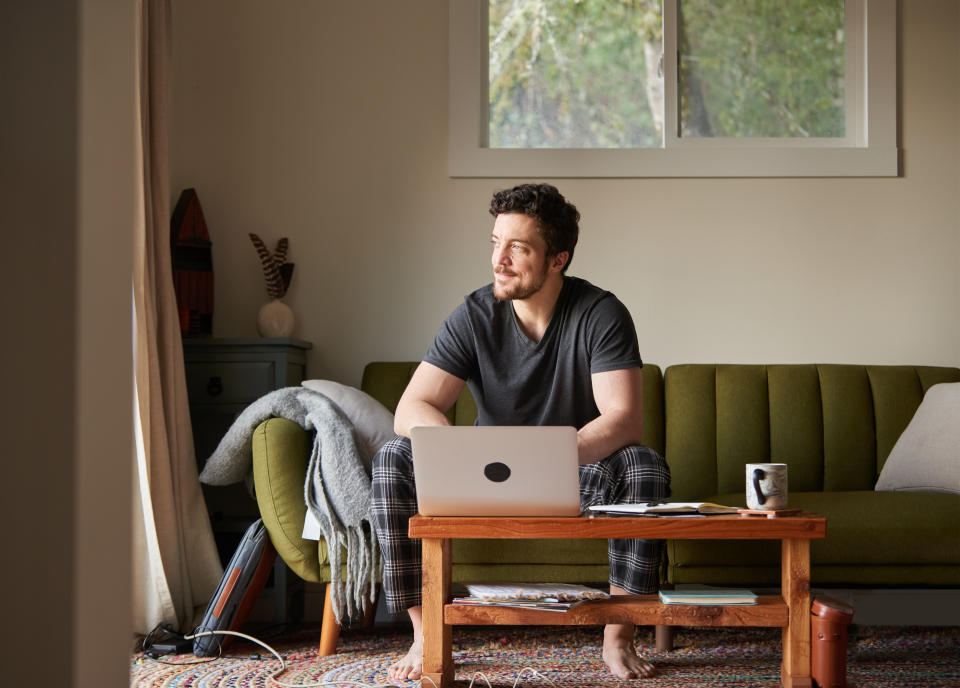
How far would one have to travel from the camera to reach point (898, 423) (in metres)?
2.89

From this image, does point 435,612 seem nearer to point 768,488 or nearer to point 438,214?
point 768,488

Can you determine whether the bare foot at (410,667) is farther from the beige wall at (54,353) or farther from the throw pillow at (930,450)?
the beige wall at (54,353)

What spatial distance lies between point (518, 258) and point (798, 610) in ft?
3.38

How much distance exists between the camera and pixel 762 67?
137 inches

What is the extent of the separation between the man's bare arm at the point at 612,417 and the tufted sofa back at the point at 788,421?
27.0 inches

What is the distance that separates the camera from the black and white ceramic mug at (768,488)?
1804mm

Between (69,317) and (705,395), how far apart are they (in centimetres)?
254

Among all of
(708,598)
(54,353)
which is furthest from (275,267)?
(54,353)

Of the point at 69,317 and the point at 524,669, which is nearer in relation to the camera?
the point at 69,317

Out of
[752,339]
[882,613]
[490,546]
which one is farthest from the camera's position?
[752,339]

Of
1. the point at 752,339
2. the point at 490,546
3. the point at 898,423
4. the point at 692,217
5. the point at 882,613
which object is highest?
the point at 692,217

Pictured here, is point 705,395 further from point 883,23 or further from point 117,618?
point 117,618

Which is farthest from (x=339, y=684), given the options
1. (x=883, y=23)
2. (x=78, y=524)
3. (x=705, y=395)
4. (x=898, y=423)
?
(x=883, y=23)

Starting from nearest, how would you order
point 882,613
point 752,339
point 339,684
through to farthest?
point 339,684 < point 882,613 < point 752,339
